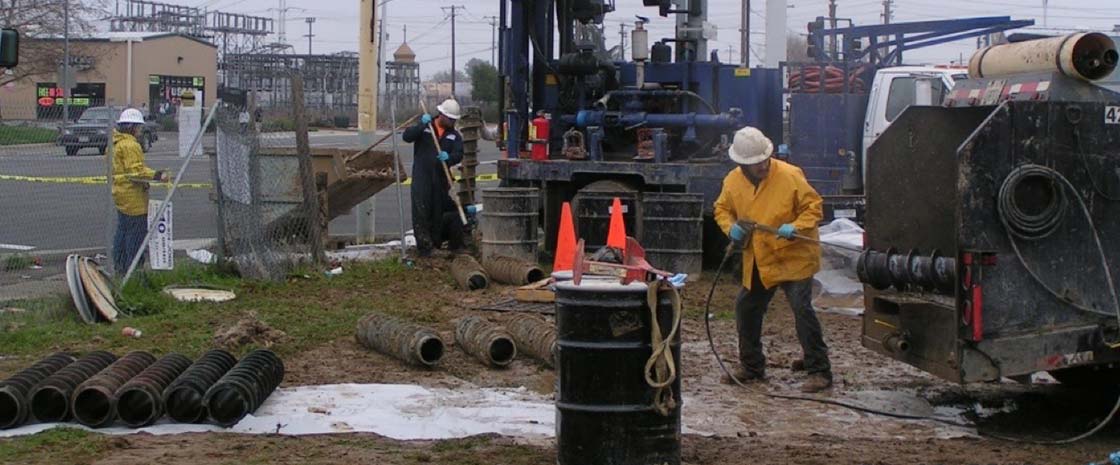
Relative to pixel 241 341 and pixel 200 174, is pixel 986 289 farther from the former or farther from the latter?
pixel 200 174

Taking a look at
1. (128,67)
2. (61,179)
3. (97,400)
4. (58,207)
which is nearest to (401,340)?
(97,400)

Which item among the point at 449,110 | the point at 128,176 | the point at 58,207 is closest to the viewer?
the point at 128,176

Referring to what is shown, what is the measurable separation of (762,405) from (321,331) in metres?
3.75

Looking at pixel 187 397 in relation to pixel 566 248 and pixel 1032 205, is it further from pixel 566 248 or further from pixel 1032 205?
pixel 566 248

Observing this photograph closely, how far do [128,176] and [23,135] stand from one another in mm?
1112

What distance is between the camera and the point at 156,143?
36.8 m

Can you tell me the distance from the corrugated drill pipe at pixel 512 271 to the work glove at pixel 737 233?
4.46 m

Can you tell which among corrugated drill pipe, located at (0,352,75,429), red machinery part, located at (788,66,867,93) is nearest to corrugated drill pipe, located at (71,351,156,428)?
corrugated drill pipe, located at (0,352,75,429)

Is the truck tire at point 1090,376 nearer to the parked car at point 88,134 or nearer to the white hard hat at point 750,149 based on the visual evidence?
the white hard hat at point 750,149

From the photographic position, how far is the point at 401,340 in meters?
9.82

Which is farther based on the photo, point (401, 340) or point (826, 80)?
point (826, 80)

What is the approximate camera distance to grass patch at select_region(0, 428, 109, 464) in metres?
7.07

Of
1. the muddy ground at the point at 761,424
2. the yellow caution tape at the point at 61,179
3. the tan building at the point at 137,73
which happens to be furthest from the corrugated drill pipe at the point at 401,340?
Answer: the tan building at the point at 137,73

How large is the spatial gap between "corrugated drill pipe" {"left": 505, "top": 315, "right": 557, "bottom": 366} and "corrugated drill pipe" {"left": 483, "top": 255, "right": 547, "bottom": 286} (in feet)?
9.60
